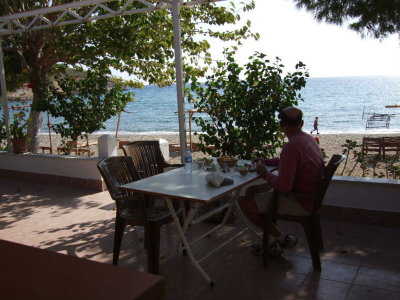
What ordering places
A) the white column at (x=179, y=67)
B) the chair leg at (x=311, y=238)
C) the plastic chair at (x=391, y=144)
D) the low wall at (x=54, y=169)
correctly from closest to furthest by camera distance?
the chair leg at (x=311, y=238) < the white column at (x=179, y=67) < the low wall at (x=54, y=169) < the plastic chair at (x=391, y=144)

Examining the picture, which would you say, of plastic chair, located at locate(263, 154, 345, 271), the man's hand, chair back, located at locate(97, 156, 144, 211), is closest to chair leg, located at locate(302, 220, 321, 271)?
plastic chair, located at locate(263, 154, 345, 271)

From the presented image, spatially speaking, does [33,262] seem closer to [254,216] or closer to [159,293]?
[159,293]

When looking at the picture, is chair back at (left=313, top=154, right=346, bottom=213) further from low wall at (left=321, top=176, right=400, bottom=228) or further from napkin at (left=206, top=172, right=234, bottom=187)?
low wall at (left=321, top=176, right=400, bottom=228)

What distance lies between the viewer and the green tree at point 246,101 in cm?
459

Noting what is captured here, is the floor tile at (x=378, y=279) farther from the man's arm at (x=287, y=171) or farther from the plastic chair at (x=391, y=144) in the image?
the plastic chair at (x=391, y=144)

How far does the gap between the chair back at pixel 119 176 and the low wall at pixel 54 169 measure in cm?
249

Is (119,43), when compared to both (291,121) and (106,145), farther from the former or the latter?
(291,121)

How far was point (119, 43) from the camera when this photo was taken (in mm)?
7422

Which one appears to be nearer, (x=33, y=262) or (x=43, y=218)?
(x=33, y=262)

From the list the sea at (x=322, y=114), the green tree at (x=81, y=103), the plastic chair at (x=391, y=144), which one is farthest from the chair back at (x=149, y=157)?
the sea at (x=322, y=114)

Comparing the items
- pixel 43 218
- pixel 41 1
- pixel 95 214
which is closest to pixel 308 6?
pixel 95 214

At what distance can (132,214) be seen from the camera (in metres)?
3.31

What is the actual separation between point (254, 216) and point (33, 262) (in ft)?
7.96

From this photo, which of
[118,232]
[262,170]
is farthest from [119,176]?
[262,170]
